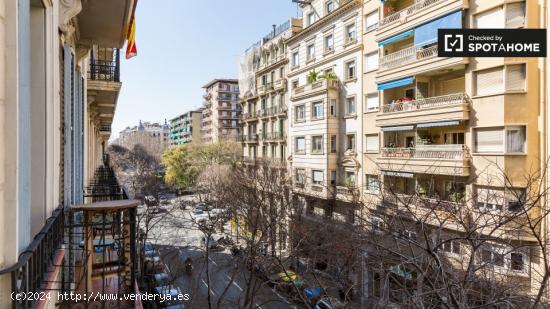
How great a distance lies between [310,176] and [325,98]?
5.26 meters

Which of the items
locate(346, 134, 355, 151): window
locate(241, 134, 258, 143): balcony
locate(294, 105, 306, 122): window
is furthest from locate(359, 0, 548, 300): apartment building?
locate(241, 134, 258, 143): balcony

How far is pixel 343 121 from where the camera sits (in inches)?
824

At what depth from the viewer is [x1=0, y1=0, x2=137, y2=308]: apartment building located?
2.13 m

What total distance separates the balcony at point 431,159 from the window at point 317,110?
618 centimetres

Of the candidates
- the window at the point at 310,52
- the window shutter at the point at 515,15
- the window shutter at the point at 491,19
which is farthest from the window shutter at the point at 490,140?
the window at the point at 310,52

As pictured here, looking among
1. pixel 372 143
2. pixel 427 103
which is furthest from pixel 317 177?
pixel 427 103

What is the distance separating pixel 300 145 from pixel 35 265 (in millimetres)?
22257

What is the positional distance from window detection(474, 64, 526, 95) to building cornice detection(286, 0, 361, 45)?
870cm

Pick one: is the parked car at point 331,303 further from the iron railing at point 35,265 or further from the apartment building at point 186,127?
the apartment building at point 186,127

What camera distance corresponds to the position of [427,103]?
15.2 m

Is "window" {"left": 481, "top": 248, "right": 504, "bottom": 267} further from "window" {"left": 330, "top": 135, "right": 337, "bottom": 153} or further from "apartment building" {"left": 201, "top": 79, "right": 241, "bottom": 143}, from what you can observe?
"apartment building" {"left": 201, "top": 79, "right": 241, "bottom": 143}

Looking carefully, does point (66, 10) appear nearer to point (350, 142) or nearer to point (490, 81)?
point (490, 81)

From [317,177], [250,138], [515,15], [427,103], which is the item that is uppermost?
[515,15]

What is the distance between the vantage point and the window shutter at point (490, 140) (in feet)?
41.1
